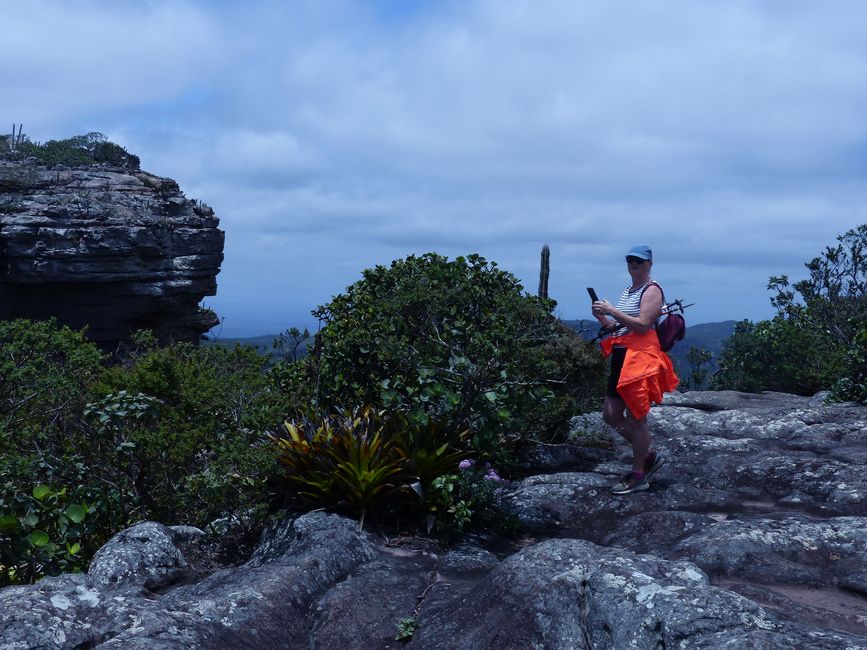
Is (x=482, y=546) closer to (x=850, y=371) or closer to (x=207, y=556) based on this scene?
(x=207, y=556)

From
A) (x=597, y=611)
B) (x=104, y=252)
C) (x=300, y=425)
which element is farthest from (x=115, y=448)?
(x=104, y=252)

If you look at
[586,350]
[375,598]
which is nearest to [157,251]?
[586,350]

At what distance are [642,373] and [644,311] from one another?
52 centimetres

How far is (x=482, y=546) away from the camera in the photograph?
6473 millimetres

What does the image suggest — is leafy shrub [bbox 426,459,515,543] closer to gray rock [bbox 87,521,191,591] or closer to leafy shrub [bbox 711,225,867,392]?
gray rock [bbox 87,521,191,591]

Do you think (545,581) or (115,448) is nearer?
(545,581)

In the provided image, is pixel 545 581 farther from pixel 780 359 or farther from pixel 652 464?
pixel 780 359

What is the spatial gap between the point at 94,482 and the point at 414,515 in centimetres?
285

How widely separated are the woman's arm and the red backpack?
0.39 feet

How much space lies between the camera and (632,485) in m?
7.35

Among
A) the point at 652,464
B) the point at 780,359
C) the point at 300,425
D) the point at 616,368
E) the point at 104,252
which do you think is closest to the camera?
the point at 616,368

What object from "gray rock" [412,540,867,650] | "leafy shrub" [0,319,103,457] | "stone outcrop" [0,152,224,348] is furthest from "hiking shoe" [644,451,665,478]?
"stone outcrop" [0,152,224,348]

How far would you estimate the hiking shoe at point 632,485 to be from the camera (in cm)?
731

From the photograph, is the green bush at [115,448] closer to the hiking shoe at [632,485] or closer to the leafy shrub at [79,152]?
the hiking shoe at [632,485]
